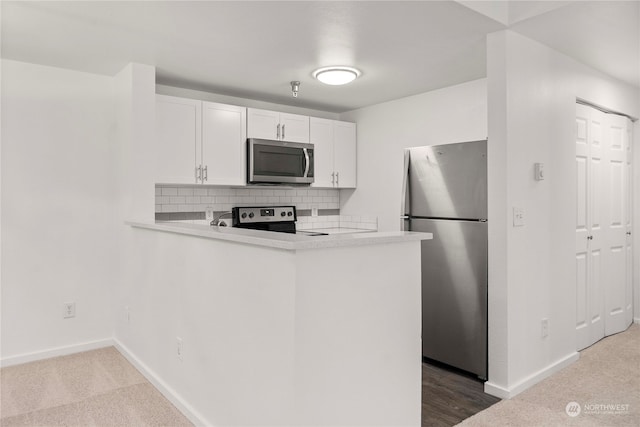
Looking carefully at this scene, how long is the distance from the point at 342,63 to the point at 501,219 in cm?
161

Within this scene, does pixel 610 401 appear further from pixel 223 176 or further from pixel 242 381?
pixel 223 176

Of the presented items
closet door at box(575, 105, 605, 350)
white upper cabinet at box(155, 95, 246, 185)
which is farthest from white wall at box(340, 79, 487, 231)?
white upper cabinet at box(155, 95, 246, 185)

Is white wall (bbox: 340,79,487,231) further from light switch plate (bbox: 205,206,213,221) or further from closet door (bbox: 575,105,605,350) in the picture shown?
light switch plate (bbox: 205,206,213,221)

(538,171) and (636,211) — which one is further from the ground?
(538,171)

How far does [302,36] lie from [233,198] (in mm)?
2043

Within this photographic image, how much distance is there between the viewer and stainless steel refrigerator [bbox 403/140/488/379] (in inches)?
120

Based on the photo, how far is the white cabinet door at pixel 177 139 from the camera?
140 inches

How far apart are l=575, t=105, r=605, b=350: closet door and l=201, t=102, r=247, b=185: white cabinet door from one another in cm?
282

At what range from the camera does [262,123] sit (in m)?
4.18

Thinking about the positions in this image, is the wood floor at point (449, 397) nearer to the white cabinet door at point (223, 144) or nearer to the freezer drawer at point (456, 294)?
the freezer drawer at point (456, 294)

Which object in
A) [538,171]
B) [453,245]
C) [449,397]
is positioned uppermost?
[538,171]

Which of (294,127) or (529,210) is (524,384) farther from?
(294,127)

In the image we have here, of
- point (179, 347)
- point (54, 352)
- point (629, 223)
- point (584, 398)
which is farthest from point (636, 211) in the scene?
point (54, 352)

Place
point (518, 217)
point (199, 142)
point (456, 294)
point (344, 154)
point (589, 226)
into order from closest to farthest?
point (518, 217) → point (456, 294) → point (589, 226) → point (199, 142) → point (344, 154)
